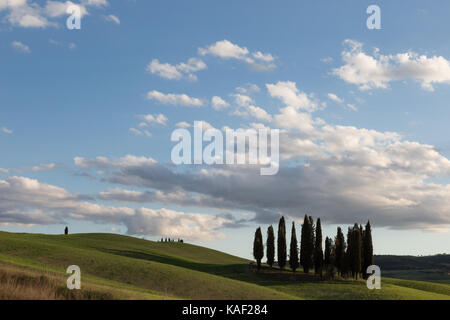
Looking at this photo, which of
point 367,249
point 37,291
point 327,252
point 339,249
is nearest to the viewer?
point 37,291

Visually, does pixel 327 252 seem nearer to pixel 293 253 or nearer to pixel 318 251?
pixel 318 251

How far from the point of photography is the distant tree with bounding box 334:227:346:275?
81769 millimetres

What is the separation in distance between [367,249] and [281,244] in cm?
1662

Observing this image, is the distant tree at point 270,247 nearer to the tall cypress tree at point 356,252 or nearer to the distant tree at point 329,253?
the distant tree at point 329,253

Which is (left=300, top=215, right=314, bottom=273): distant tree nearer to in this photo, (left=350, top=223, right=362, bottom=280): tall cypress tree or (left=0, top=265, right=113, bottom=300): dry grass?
(left=350, top=223, right=362, bottom=280): tall cypress tree

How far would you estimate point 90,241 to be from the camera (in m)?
110

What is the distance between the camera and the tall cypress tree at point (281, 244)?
8744 cm

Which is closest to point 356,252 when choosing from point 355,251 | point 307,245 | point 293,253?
point 355,251

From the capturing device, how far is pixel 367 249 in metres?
84.9

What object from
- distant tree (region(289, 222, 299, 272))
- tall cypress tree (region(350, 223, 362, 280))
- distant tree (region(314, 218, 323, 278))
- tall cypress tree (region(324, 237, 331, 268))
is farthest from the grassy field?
tall cypress tree (region(324, 237, 331, 268))

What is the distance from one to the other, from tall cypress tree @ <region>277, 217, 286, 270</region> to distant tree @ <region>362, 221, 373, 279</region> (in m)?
15.3
